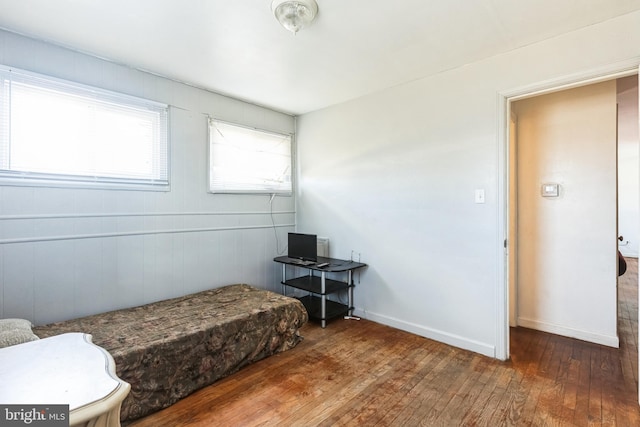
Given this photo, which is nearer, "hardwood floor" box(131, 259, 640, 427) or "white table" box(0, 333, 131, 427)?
"white table" box(0, 333, 131, 427)

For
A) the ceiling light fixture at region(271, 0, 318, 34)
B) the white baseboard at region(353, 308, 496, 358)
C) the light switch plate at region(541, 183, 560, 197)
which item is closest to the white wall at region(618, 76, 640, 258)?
the light switch plate at region(541, 183, 560, 197)

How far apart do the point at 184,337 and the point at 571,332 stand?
3377 millimetres

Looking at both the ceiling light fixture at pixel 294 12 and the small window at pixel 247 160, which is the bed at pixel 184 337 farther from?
the ceiling light fixture at pixel 294 12

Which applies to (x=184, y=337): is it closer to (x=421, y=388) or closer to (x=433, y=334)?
(x=421, y=388)

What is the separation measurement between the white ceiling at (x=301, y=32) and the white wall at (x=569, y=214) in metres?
1.04

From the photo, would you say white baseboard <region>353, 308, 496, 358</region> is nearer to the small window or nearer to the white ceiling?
the small window

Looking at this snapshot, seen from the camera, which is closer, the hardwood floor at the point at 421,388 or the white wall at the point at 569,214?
the hardwood floor at the point at 421,388

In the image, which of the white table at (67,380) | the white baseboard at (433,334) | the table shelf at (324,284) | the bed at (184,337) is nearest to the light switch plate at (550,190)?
the white baseboard at (433,334)

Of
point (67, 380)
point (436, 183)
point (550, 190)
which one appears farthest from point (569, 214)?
point (67, 380)

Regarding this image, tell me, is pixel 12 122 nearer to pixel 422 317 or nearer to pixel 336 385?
pixel 336 385

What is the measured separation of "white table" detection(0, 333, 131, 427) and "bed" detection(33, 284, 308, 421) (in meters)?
0.71

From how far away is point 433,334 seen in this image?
9.42 ft

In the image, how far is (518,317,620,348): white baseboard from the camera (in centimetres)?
266

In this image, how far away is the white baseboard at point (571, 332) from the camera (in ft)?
8.71
